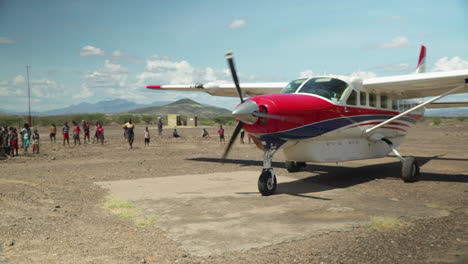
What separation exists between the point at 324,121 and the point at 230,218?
15.3 feet

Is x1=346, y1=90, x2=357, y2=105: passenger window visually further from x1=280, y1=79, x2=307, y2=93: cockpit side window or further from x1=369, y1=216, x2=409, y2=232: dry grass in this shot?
x1=369, y1=216, x2=409, y2=232: dry grass

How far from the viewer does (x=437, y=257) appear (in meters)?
5.21

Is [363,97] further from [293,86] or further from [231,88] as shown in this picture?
[231,88]

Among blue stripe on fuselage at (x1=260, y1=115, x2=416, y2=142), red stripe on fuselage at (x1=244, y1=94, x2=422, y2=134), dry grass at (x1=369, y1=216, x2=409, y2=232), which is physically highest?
red stripe on fuselage at (x1=244, y1=94, x2=422, y2=134)

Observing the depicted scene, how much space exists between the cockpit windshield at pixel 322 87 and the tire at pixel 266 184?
2.63 m

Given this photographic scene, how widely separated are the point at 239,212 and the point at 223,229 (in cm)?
132

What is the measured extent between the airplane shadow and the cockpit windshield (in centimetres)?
270

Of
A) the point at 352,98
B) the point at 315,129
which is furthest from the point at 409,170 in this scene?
the point at 315,129

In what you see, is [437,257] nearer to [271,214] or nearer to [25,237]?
[271,214]

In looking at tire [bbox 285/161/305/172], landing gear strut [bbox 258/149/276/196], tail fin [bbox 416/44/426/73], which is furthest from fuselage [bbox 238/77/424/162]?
tail fin [bbox 416/44/426/73]

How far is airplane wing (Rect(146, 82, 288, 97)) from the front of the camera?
1588 cm

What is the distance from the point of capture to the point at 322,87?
36.1 ft

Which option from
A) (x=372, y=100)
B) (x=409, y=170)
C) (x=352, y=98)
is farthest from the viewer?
(x=372, y=100)

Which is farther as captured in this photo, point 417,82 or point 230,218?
point 417,82
